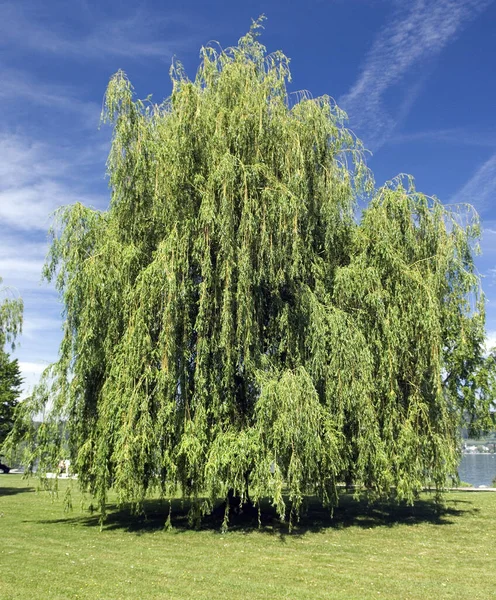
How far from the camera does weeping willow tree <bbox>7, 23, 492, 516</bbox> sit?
39.3 feet

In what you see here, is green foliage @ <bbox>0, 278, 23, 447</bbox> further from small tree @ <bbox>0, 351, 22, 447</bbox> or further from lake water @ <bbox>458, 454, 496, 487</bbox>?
lake water @ <bbox>458, 454, 496, 487</bbox>

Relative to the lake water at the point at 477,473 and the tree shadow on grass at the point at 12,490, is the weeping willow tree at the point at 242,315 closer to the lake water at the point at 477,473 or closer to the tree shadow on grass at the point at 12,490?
the lake water at the point at 477,473

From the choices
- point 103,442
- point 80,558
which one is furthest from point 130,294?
point 80,558

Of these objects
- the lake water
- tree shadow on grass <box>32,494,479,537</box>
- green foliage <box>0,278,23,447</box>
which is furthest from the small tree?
the lake water

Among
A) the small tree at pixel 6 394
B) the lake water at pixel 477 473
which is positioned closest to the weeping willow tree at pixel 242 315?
the lake water at pixel 477 473

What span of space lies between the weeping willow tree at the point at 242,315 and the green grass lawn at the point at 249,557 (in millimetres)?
1020

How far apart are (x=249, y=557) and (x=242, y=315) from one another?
16.7 feet

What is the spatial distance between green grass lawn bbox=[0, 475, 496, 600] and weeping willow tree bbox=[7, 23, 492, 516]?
1.02 m

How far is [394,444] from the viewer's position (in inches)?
528

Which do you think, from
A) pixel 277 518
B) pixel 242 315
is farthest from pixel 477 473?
pixel 242 315

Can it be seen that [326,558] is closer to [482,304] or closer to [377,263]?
[377,263]

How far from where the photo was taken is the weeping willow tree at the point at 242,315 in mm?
11977

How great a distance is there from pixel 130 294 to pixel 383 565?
7683mm

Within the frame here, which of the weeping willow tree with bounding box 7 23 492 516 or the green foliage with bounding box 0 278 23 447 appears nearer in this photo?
the weeping willow tree with bounding box 7 23 492 516
